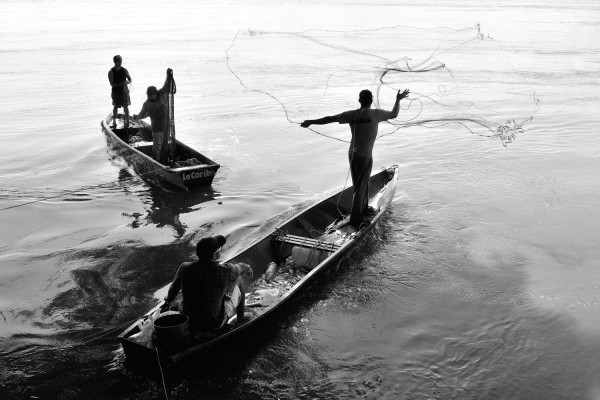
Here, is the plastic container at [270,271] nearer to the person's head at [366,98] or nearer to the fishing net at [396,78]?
the person's head at [366,98]

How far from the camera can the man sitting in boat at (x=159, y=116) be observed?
1161cm

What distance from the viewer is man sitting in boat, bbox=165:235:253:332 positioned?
5.50 metres

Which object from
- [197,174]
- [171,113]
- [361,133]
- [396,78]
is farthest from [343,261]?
[396,78]

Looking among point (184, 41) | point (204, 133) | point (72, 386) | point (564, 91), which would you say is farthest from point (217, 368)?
point (184, 41)

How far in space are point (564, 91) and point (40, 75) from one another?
21889mm

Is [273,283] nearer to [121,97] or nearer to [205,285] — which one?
[205,285]

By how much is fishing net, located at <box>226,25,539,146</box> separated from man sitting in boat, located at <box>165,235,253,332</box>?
360 inches

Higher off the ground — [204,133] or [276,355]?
[204,133]

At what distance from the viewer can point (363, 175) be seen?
9055 millimetres

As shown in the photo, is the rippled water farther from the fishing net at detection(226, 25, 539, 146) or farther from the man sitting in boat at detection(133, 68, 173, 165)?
the man sitting in boat at detection(133, 68, 173, 165)

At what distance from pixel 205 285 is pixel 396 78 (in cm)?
2069

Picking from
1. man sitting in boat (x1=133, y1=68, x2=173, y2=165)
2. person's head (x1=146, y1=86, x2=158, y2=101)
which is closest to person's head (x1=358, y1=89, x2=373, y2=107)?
man sitting in boat (x1=133, y1=68, x2=173, y2=165)

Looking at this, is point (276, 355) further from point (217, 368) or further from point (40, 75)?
point (40, 75)

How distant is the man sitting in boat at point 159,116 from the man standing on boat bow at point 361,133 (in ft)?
13.2
